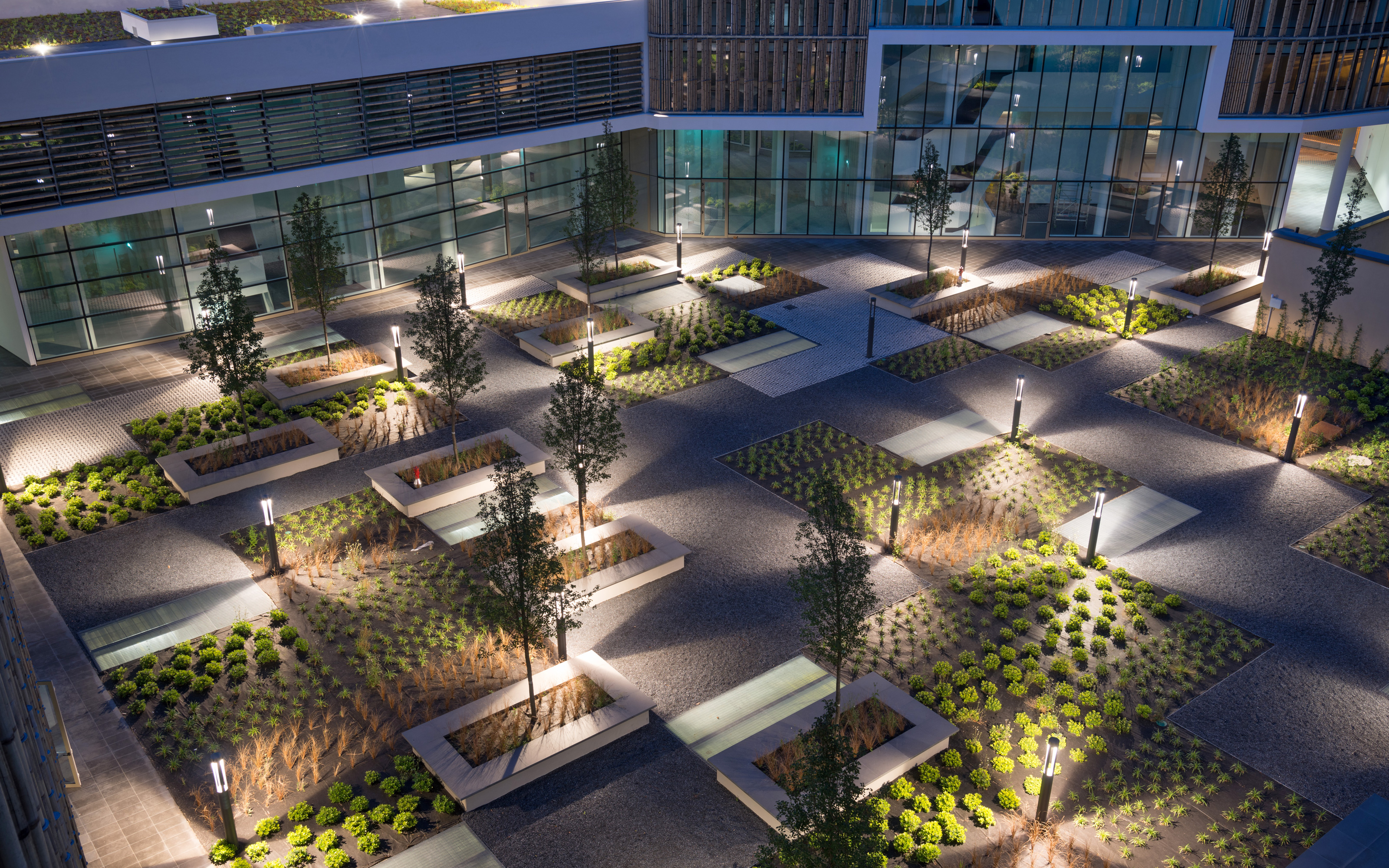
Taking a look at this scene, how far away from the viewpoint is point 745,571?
65.7 ft

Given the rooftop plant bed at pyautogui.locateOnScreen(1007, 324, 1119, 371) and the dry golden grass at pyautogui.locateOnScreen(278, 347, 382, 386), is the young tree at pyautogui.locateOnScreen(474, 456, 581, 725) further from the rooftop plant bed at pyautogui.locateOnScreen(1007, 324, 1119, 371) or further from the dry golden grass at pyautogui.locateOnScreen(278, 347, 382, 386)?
the rooftop plant bed at pyautogui.locateOnScreen(1007, 324, 1119, 371)

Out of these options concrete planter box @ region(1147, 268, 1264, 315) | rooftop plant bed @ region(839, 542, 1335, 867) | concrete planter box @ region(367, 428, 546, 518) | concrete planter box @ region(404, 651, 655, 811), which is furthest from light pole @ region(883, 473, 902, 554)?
concrete planter box @ region(1147, 268, 1264, 315)

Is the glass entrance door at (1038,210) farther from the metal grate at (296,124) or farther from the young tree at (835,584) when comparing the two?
the young tree at (835,584)

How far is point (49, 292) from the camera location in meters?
27.5

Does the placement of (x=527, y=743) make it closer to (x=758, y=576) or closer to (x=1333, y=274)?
(x=758, y=576)

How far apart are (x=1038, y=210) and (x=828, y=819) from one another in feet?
98.1

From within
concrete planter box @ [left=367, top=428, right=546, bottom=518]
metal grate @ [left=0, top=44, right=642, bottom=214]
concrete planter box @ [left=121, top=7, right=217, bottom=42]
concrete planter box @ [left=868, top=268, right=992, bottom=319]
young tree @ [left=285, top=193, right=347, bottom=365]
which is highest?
concrete planter box @ [left=121, top=7, right=217, bottom=42]

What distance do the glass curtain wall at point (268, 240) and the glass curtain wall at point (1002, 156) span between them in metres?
5.07

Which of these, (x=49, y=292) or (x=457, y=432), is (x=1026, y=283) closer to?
(x=457, y=432)

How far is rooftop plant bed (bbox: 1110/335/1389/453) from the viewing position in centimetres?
2494

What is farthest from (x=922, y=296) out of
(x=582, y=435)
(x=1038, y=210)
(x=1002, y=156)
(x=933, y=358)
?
(x=582, y=435)

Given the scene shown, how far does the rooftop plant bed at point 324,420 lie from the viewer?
955 inches

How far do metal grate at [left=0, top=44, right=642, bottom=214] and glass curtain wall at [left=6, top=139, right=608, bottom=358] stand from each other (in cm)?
134

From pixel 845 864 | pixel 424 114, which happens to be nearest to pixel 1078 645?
pixel 845 864
